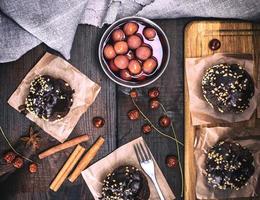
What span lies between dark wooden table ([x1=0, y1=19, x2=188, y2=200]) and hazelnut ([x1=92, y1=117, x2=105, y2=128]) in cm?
2

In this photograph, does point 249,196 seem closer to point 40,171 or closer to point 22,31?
point 40,171

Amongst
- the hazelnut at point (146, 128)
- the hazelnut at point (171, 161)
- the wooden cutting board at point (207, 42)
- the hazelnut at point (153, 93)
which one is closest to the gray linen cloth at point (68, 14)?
the wooden cutting board at point (207, 42)

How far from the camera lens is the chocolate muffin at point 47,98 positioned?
1.69m

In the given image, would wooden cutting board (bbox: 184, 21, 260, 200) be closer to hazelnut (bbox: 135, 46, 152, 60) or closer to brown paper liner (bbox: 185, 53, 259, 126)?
brown paper liner (bbox: 185, 53, 259, 126)

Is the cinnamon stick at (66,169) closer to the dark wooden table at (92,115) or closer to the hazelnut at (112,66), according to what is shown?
the dark wooden table at (92,115)

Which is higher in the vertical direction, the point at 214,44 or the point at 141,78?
the point at 214,44

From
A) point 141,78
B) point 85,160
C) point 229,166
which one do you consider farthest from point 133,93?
point 229,166

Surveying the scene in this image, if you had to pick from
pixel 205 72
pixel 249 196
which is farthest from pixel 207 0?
pixel 249 196

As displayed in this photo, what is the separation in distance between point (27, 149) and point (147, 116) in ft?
1.34

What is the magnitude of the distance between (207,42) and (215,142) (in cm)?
33

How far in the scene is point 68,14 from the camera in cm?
168

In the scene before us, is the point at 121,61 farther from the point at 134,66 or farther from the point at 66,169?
the point at 66,169

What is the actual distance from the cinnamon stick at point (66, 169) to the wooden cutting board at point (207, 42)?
357 millimetres

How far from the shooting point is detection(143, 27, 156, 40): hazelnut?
172cm
